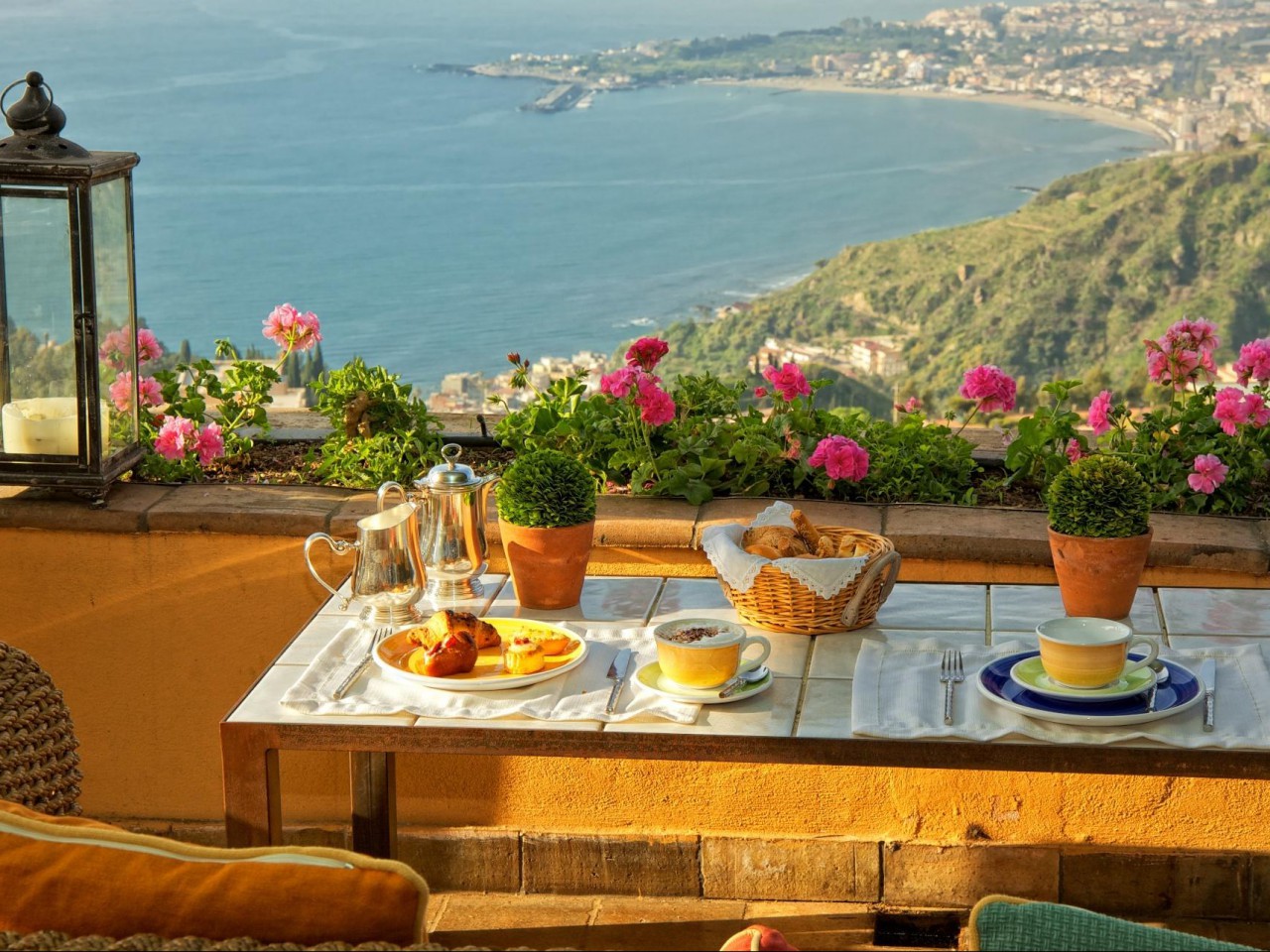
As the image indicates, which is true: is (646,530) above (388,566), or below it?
below

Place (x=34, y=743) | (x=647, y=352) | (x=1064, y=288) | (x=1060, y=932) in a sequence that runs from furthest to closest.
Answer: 1. (x=1064, y=288)
2. (x=647, y=352)
3. (x=34, y=743)
4. (x=1060, y=932)

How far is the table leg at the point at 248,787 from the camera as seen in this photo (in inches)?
65.2

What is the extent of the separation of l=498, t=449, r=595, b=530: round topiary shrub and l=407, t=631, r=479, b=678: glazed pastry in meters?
0.27

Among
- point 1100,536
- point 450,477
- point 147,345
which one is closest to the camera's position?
point 1100,536

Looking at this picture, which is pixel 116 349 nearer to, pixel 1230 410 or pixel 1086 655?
pixel 1086 655

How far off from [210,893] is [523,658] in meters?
0.73

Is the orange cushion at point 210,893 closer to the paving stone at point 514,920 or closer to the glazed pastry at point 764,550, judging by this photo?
the glazed pastry at point 764,550

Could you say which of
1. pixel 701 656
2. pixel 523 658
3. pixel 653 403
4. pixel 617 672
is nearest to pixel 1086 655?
pixel 701 656

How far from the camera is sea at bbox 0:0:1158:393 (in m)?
20.4

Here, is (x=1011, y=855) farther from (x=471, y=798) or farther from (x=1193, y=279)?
(x=1193, y=279)

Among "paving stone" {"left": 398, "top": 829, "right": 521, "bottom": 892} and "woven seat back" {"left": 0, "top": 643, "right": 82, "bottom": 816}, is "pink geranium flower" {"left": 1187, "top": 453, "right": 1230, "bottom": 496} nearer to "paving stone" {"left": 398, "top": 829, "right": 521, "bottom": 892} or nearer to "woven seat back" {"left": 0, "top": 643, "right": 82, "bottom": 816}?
"paving stone" {"left": 398, "top": 829, "right": 521, "bottom": 892}

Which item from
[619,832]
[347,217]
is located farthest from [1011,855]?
[347,217]

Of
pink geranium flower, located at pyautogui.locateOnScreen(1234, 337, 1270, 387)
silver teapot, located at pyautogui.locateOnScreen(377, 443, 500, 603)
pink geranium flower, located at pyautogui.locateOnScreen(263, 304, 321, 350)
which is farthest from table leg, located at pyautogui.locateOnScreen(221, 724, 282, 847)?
pink geranium flower, located at pyautogui.locateOnScreen(1234, 337, 1270, 387)

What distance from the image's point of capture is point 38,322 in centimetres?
261
